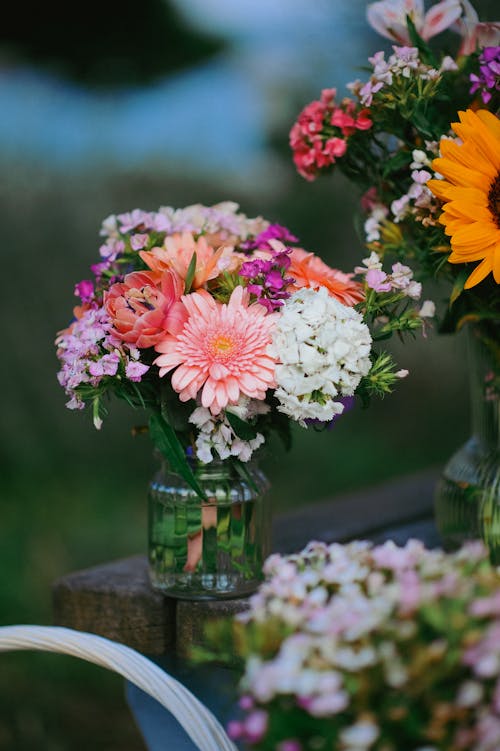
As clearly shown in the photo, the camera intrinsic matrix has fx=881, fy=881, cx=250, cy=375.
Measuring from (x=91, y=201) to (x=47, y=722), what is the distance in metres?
1.86

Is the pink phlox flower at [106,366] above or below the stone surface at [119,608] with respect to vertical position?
above

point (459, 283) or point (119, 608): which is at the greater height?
point (459, 283)

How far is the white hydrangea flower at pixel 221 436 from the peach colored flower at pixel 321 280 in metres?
0.12

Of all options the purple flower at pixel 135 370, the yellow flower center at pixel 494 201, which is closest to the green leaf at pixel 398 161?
the yellow flower center at pixel 494 201

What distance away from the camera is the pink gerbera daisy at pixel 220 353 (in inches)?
30.4

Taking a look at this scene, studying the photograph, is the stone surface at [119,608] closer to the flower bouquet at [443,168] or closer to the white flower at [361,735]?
the flower bouquet at [443,168]

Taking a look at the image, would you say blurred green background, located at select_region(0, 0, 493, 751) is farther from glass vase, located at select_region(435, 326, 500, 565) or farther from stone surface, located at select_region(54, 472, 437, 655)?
glass vase, located at select_region(435, 326, 500, 565)

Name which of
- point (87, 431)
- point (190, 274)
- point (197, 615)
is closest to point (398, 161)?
point (190, 274)

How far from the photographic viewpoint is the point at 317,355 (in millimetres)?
749

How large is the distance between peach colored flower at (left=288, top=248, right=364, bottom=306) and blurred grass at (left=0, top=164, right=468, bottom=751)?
152 cm

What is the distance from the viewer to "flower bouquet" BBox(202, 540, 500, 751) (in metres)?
0.41

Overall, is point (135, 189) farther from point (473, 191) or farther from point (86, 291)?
point (473, 191)

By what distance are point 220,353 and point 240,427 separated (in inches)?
2.9

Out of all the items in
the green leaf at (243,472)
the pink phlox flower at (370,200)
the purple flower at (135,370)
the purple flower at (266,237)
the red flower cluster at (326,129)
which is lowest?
the green leaf at (243,472)
